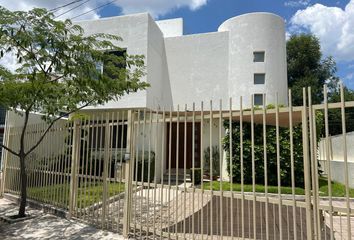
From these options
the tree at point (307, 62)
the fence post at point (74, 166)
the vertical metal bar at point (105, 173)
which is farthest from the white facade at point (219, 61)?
the tree at point (307, 62)

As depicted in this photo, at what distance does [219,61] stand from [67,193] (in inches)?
454

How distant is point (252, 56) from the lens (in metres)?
16.7

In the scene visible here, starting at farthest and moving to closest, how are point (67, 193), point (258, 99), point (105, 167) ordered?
point (258, 99), point (67, 193), point (105, 167)

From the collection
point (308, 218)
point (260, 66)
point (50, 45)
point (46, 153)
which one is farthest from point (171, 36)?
point (308, 218)

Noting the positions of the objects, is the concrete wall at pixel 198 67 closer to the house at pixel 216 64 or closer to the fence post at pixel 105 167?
the house at pixel 216 64

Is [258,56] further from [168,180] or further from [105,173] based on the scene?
[105,173]

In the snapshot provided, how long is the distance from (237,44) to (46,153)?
11794 millimetres

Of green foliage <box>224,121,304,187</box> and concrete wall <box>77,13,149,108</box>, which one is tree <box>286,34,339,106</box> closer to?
green foliage <box>224,121,304,187</box>

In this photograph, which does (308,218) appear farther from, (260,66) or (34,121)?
(260,66)

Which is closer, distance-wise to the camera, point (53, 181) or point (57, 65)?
point (57, 65)

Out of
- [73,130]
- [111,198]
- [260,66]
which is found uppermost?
[260,66]

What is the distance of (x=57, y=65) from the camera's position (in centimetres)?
659

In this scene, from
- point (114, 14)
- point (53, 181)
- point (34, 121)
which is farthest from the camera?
point (114, 14)

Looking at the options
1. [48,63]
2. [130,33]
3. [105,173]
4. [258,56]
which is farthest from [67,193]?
[258,56]
